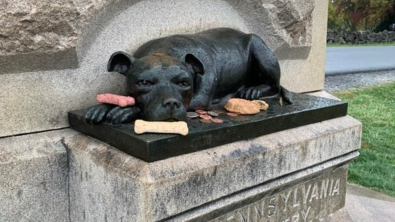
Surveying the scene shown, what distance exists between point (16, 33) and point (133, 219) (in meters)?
0.91

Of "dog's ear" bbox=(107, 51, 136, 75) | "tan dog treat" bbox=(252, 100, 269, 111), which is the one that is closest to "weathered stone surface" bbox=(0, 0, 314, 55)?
"dog's ear" bbox=(107, 51, 136, 75)

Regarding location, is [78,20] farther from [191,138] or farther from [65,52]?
[191,138]

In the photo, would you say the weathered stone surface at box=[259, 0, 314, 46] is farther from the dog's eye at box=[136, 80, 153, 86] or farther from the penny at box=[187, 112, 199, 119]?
the dog's eye at box=[136, 80, 153, 86]

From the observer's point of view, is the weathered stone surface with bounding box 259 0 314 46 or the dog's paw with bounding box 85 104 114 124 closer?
the dog's paw with bounding box 85 104 114 124

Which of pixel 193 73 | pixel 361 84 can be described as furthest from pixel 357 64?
pixel 193 73

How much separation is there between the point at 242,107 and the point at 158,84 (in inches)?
20.4

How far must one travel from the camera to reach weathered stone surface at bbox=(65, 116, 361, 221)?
5.92 ft

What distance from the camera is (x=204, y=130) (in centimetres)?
200

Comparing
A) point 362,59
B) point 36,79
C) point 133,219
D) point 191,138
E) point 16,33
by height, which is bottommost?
point 362,59

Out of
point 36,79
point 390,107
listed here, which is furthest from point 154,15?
point 390,107

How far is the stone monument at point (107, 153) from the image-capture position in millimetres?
1901

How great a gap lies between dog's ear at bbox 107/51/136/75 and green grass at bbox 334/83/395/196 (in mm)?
2825

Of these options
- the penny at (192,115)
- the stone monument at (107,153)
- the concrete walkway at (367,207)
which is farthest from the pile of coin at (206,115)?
the concrete walkway at (367,207)

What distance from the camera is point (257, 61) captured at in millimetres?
2730
